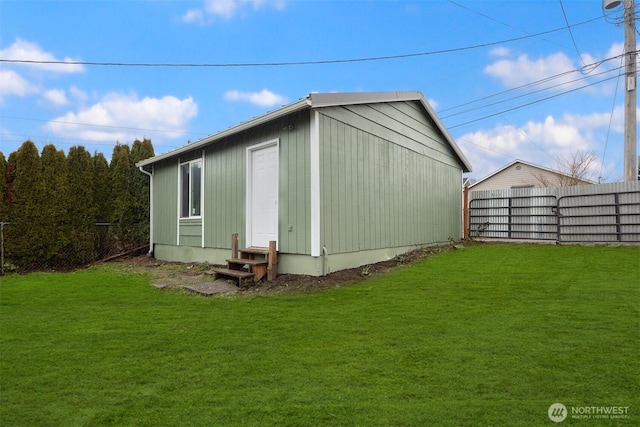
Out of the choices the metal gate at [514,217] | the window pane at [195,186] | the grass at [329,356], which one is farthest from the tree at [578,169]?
the window pane at [195,186]

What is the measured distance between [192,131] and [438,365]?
75.3ft

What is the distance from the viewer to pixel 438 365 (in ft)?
8.45

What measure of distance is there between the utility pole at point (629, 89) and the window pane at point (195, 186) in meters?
11.8

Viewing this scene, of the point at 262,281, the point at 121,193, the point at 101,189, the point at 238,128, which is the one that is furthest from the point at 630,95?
the point at 101,189

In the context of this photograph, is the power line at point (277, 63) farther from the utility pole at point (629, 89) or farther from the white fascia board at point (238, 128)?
the white fascia board at point (238, 128)

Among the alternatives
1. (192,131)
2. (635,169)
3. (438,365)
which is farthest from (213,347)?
(192,131)

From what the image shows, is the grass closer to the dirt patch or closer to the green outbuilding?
the dirt patch

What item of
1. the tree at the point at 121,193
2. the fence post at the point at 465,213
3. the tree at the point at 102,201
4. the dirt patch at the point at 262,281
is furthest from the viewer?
the fence post at the point at 465,213

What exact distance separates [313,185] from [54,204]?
753 cm

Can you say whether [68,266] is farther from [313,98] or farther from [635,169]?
[635,169]

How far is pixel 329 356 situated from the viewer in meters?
A: 2.82

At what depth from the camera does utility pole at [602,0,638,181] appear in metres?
10.3

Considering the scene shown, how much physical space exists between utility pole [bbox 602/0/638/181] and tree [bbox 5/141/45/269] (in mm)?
15933

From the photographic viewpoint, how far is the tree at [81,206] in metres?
9.48
